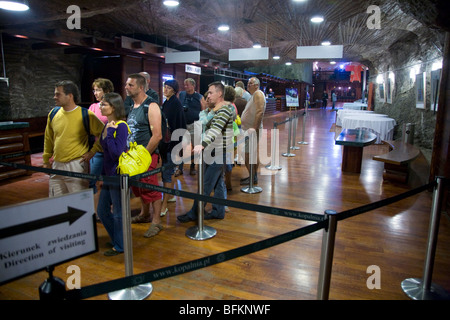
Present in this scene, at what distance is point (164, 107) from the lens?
13.0 feet

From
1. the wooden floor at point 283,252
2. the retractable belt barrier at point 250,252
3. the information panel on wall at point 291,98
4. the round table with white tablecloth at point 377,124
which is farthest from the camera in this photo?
the information panel on wall at point 291,98

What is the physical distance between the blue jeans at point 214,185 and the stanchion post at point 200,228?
0.23 meters

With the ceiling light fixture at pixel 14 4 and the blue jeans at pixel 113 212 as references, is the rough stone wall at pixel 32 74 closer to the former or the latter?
the ceiling light fixture at pixel 14 4

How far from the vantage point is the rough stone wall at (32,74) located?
23.9ft

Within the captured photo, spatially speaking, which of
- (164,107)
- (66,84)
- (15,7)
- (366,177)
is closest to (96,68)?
(15,7)

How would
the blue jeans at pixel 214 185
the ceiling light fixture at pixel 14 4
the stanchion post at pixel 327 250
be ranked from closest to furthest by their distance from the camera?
the stanchion post at pixel 327 250, the blue jeans at pixel 214 185, the ceiling light fixture at pixel 14 4

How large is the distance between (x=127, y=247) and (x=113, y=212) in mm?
565

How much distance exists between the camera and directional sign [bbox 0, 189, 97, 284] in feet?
3.92

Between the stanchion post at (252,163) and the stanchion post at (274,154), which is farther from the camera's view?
the stanchion post at (274,154)

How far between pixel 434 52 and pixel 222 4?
14.7ft

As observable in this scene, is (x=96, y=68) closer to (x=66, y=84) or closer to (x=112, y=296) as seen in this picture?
(x=66, y=84)

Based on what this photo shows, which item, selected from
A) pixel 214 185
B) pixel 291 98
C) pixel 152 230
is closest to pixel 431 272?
pixel 214 185

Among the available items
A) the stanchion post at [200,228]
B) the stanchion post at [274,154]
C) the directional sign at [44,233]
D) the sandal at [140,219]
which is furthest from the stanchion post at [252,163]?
the directional sign at [44,233]

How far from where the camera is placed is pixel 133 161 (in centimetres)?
253
